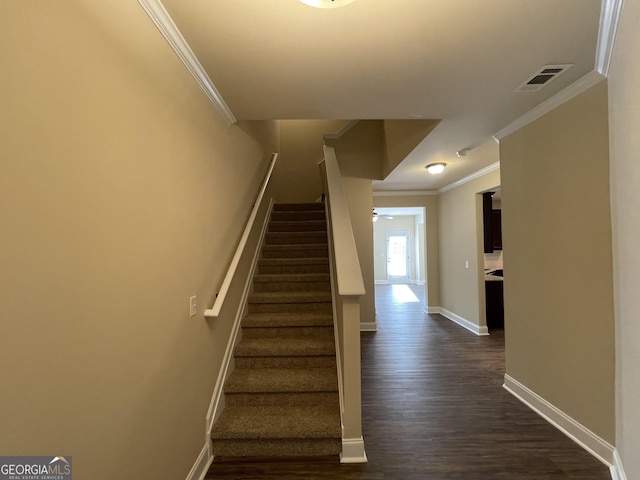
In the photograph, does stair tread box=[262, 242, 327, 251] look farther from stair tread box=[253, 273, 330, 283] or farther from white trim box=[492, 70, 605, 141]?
white trim box=[492, 70, 605, 141]

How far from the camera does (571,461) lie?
1.89m

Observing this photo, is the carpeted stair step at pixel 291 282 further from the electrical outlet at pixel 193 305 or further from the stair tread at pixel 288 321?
the electrical outlet at pixel 193 305

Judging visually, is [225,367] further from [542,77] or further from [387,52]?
[542,77]

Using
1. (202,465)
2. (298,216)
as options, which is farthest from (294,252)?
(202,465)

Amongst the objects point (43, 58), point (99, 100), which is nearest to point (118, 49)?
point (99, 100)

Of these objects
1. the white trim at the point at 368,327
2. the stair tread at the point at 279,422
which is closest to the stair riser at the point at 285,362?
the stair tread at the point at 279,422

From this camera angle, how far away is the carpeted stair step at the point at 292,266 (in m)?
3.48

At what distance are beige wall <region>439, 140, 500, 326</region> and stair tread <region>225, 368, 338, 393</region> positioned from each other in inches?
124

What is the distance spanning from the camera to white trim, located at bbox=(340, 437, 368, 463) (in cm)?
191

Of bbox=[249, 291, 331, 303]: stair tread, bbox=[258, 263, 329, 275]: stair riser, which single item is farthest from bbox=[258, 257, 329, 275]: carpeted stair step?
bbox=[249, 291, 331, 303]: stair tread

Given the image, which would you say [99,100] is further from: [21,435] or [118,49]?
[21,435]

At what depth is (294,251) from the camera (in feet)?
12.4

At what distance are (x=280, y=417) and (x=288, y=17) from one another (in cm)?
237

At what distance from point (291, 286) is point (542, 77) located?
106 inches
